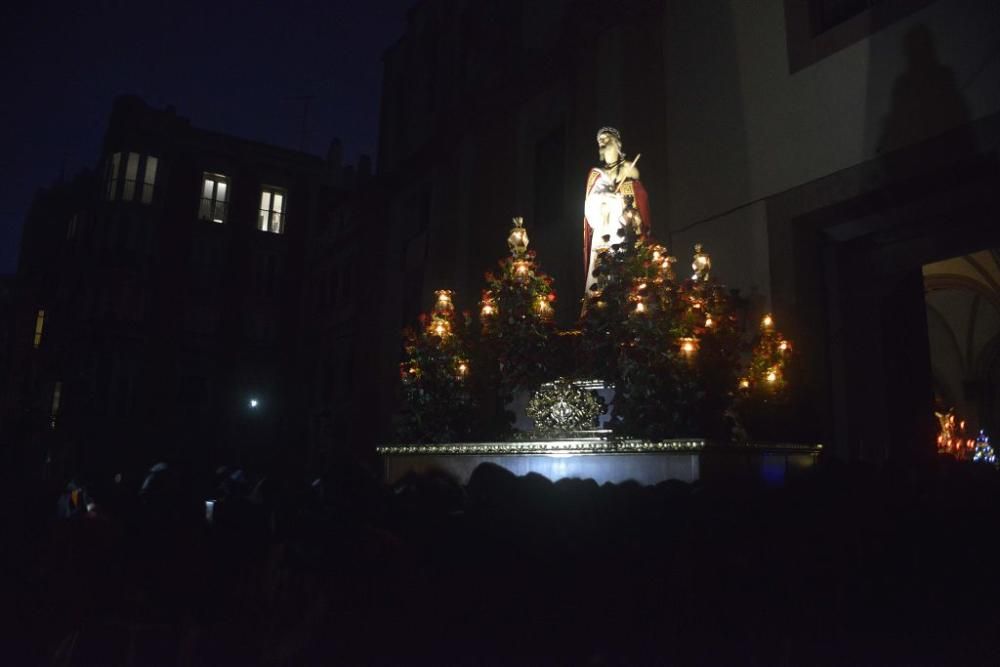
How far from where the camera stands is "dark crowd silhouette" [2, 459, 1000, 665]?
301 centimetres

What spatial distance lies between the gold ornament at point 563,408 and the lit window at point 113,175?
1107 inches

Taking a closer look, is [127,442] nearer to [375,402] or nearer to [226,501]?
[375,402]

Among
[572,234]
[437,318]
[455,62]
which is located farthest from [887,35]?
[455,62]

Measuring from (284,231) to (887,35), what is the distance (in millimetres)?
28328

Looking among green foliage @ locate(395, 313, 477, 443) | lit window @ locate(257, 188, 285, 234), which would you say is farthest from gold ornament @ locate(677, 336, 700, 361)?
lit window @ locate(257, 188, 285, 234)

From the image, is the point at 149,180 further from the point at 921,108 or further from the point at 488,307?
the point at 921,108

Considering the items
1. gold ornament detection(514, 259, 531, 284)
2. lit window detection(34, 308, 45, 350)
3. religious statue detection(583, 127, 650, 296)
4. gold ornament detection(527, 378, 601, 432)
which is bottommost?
gold ornament detection(527, 378, 601, 432)

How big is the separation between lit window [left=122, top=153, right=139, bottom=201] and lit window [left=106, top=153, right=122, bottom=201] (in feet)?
1.17

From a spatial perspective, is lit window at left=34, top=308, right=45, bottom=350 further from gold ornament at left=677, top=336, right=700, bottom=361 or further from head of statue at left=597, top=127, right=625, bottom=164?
gold ornament at left=677, top=336, right=700, bottom=361

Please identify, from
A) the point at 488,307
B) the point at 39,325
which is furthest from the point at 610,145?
the point at 39,325

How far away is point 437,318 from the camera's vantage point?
9.76m

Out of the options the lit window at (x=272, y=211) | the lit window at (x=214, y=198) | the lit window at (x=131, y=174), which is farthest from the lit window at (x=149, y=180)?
the lit window at (x=272, y=211)

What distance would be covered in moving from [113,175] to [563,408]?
28984mm

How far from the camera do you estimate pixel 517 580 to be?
3.05 meters
